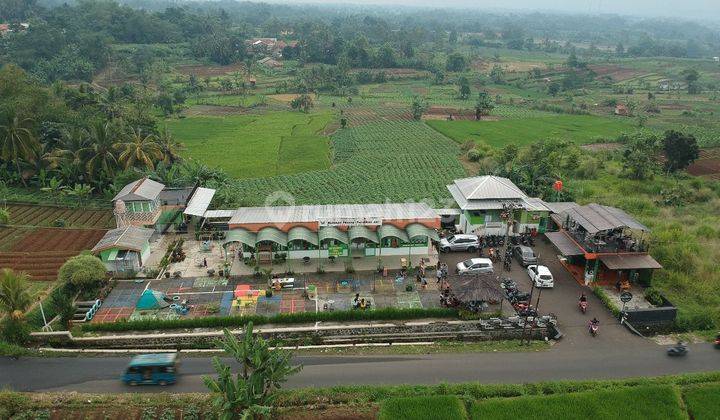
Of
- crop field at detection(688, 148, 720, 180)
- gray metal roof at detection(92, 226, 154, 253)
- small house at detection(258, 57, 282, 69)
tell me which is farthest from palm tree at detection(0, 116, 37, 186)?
small house at detection(258, 57, 282, 69)

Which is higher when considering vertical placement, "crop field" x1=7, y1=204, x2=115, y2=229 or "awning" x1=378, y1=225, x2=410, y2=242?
"awning" x1=378, y1=225, x2=410, y2=242

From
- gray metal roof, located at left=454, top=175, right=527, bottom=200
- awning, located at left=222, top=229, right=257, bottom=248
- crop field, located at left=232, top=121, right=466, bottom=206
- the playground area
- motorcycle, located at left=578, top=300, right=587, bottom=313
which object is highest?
gray metal roof, located at left=454, top=175, right=527, bottom=200

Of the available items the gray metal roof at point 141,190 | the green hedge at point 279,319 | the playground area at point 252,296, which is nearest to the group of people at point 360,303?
the playground area at point 252,296

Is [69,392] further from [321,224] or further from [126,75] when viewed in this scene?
[126,75]

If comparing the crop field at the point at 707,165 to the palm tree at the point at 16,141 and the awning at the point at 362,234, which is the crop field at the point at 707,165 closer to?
the awning at the point at 362,234

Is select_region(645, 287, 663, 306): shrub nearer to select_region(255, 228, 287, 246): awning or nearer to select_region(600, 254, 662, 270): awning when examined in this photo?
select_region(600, 254, 662, 270): awning

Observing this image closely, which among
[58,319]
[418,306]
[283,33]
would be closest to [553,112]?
[418,306]
